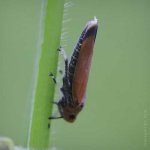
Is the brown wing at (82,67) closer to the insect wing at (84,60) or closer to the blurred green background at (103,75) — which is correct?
the insect wing at (84,60)

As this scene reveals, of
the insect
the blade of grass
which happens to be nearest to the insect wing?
the insect

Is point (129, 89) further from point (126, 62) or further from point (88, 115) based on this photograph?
point (88, 115)

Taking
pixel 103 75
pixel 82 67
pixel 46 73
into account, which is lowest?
pixel 46 73

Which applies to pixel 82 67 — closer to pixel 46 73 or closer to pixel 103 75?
pixel 46 73

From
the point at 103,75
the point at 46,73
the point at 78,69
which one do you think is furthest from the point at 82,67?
the point at 103,75

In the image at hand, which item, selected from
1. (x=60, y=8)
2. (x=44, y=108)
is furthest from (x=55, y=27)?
(x=44, y=108)

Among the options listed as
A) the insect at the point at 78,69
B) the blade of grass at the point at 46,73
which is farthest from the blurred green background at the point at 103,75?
the blade of grass at the point at 46,73
